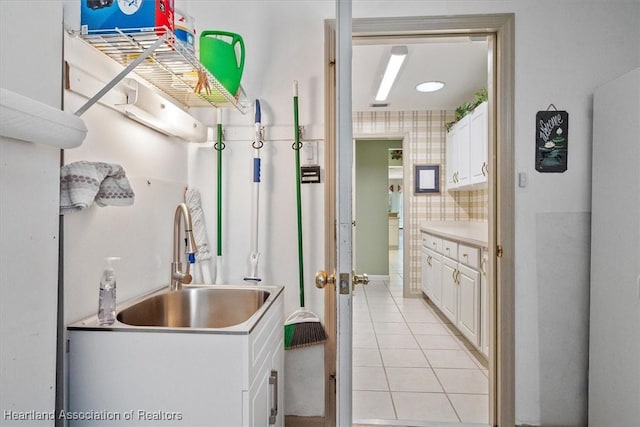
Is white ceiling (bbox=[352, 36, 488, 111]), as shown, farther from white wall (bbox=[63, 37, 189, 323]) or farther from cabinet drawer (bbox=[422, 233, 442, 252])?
cabinet drawer (bbox=[422, 233, 442, 252])

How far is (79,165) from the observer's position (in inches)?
37.6

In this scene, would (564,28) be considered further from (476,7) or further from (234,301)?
(234,301)

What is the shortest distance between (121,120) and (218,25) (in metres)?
0.85

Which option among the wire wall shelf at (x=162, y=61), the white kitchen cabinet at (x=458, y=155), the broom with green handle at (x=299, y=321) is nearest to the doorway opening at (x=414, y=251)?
the white kitchen cabinet at (x=458, y=155)

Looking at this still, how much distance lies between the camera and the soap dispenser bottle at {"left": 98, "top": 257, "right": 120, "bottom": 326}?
1.11 m

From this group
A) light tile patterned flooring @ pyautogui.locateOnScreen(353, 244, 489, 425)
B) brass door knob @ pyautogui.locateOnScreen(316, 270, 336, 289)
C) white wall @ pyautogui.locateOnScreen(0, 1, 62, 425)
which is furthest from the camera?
light tile patterned flooring @ pyautogui.locateOnScreen(353, 244, 489, 425)

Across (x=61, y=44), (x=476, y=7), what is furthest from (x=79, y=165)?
(x=476, y=7)

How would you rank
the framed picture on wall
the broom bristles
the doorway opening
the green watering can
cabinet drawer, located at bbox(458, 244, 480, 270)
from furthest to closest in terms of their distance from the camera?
the framed picture on wall, cabinet drawer, located at bbox(458, 244, 480, 270), the doorway opening, the broom bristles, the green watering can

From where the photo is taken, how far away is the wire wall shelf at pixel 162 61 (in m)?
1.09

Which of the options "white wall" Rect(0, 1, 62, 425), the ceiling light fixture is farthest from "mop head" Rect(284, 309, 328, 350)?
the ceiling light fixture

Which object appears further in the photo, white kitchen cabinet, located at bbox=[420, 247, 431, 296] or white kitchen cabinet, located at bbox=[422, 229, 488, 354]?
white kitchen cabinet, located at bbox=[420, 247, 431, 296]

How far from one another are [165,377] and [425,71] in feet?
10.4

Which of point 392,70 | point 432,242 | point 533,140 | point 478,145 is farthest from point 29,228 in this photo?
point 432,242

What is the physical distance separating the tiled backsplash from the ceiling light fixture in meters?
0.67
